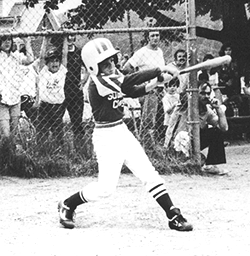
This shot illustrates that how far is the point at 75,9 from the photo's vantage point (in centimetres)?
1085

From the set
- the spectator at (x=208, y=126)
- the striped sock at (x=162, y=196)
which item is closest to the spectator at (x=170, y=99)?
the spectator at (x=208, y=126)

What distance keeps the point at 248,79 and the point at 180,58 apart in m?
3.77

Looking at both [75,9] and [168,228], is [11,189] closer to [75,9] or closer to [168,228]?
[168,228]

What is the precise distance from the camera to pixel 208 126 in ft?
31.2

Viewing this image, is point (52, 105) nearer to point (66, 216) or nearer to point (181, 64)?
point (181, 64)

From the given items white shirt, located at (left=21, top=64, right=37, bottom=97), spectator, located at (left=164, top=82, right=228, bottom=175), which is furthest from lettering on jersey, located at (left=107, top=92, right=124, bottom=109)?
white shirt, located at (left=21, top=64, right=37, bottom=97)

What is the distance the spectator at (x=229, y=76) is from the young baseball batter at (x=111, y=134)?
6.81m

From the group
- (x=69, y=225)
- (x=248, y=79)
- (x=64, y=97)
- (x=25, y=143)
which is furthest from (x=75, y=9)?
(x=69, y=225)

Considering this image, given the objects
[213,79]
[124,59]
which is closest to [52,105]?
[124,59]

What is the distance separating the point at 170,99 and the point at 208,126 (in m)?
1.02

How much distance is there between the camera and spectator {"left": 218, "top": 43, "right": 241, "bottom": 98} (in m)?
13.2

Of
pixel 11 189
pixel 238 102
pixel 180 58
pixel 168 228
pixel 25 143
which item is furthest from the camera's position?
pixel 238 102

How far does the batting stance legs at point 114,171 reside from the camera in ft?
21.0

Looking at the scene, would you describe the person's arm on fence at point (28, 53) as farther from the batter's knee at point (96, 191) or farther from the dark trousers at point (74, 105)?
the batter's knee at point (96, 191)
